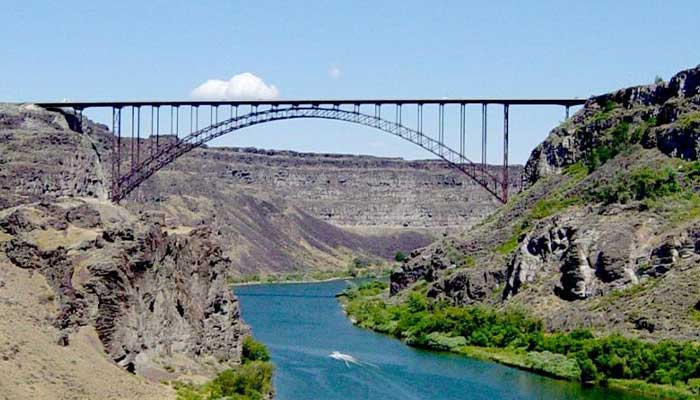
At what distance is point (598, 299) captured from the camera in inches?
→ 2657

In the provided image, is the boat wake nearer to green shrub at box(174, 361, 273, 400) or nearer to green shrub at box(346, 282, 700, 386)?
green shrub at box(346, 282, 700, 386)

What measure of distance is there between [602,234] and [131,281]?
37599mm

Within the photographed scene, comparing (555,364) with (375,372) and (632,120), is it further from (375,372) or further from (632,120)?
(632,120)

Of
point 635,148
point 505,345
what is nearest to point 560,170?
point 635,148

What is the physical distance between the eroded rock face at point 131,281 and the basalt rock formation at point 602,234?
22849mm

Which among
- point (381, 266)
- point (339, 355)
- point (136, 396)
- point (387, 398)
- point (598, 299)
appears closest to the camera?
point (136, 396)

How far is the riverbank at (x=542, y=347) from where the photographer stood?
54.0m

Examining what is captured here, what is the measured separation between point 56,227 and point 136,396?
8.30m

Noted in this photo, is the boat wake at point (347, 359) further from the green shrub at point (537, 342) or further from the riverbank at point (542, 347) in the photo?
the green shrub at point (537, 342)

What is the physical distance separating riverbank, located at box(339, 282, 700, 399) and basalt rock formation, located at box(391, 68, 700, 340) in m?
1.89

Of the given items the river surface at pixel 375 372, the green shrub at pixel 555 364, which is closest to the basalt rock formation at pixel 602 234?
the green shrub at pixel 555 364

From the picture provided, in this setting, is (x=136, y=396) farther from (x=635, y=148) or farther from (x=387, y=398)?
(x=635, y=148)

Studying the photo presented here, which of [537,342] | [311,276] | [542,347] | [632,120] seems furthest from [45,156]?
[311,276]

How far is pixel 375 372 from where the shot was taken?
57.4 metres
